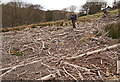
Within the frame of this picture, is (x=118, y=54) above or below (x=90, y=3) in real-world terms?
below

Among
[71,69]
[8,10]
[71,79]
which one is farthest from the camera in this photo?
[8,10]

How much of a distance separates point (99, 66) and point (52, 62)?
141cm

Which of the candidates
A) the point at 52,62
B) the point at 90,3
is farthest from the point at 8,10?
the point at 90,3

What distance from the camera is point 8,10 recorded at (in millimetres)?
27594

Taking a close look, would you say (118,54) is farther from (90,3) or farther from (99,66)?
(90,3)

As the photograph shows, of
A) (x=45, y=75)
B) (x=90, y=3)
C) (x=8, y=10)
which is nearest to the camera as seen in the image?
(x=45, y=75)

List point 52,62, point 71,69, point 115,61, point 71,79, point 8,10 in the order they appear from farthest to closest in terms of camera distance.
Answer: point 8,10 → point 52,62 → point 115,61 → point 71,69 → point 71,79

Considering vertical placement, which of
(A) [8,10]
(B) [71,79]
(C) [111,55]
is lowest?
(B) [71,79]

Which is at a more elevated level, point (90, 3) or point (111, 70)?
point (90, 3)

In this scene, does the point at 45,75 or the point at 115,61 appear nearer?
the point at 45,75

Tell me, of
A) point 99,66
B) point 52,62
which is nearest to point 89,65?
point 99,66

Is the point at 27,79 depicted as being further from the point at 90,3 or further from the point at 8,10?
the point at 90,3

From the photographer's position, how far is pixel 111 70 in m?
2.68

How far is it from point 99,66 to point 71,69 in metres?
0.81
